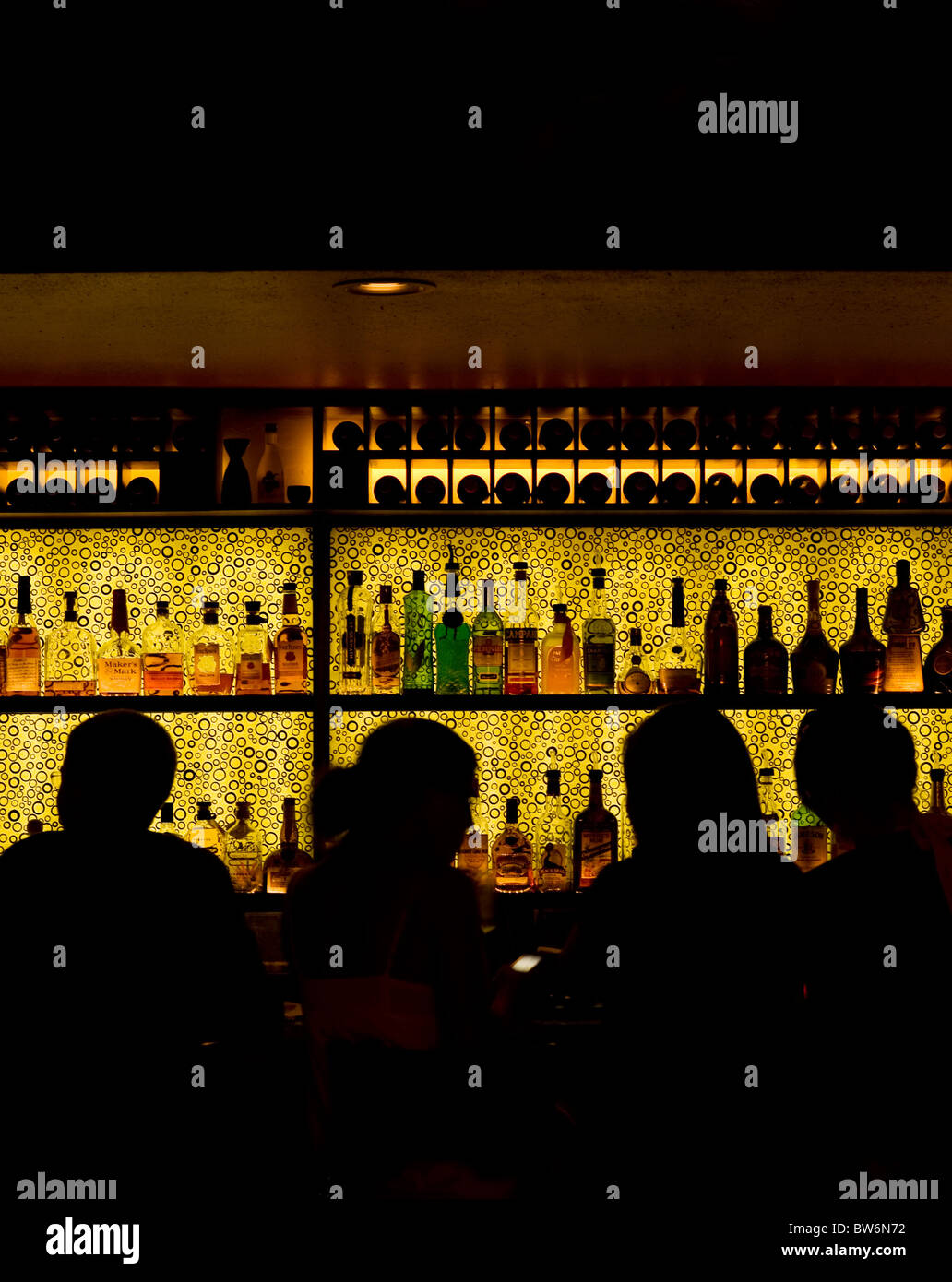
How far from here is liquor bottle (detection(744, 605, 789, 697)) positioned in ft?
10.4

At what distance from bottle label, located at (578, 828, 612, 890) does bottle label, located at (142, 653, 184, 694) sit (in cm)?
118

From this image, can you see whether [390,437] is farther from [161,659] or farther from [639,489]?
[161,659]

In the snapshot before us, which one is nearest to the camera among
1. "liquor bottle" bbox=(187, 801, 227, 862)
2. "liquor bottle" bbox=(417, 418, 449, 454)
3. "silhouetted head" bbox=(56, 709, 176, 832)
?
"silhouetted head" bbox=(56, 709, 176, 832)

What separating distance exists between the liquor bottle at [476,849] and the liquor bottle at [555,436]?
3.22ft

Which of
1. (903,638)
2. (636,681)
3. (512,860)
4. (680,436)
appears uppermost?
(680,436)

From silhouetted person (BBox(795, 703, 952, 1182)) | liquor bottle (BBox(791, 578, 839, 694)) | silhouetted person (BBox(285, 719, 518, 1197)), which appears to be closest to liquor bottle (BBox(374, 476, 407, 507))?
liquor bottle (BBox(791, 578, 839, 694))

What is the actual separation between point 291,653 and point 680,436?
4.01 ft

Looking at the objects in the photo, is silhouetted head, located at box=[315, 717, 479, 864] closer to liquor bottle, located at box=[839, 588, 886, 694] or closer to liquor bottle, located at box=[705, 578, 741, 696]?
liquor bottle, located at box=[705, 578, 741, 696]

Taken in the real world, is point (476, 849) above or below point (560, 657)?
below

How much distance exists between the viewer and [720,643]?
10.6 ft

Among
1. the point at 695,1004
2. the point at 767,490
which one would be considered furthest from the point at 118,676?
the point at 695,1004
